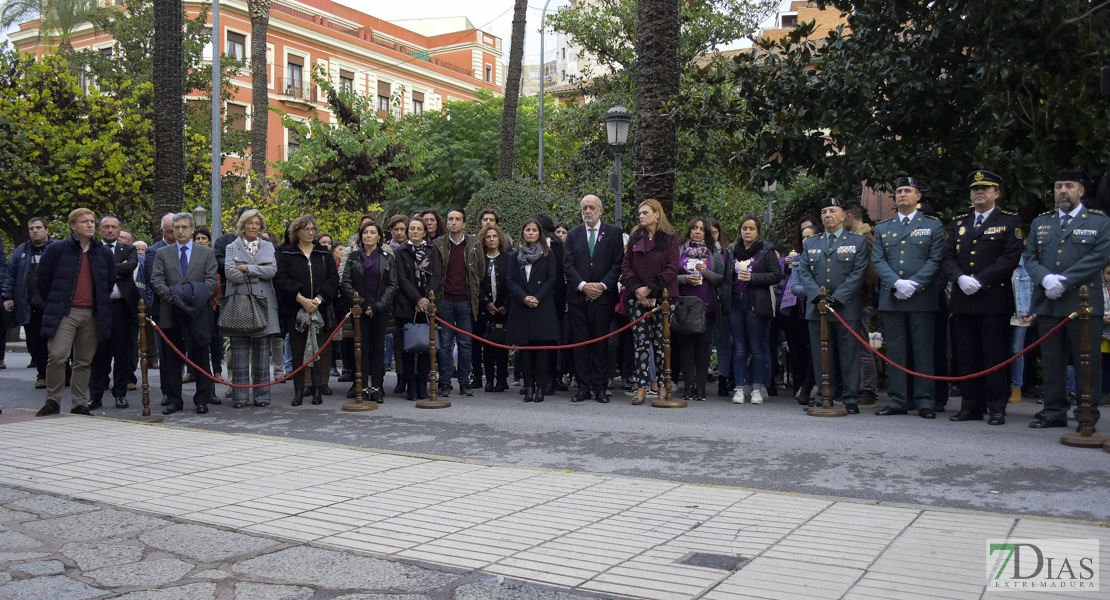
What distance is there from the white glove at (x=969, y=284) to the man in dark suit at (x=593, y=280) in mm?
3514

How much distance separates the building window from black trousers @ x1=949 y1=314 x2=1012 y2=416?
1695 inches

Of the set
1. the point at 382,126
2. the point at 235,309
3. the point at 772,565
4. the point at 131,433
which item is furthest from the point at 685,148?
the point at 772,565

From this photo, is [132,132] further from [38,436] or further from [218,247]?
[38,436]

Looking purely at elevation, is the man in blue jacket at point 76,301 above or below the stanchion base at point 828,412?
above

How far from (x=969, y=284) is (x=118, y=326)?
8.78 metres

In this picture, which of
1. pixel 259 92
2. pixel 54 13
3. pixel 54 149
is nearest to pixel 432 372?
pixel 54 149

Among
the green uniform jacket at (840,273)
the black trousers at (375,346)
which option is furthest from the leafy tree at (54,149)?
the green uniform jacket at (840,273)

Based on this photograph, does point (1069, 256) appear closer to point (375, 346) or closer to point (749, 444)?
point (749, 444)

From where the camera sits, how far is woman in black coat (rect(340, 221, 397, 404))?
10.7m

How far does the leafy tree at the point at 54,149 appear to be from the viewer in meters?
24.6

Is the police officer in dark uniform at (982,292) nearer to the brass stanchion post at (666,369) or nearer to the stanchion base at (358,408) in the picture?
the brass stanchion post at (666,369)

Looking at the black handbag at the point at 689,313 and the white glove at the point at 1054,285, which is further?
the black handbag at the point at 689,313

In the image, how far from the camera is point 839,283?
9688 mm

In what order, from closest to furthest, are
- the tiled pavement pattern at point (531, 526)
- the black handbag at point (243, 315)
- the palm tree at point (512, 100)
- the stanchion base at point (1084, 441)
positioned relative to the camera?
the tiled pavement pattern at point (531, 526) < the stanchion base at point (1084, 441) < the black handbag at point (243, 315) < the palm tree at point (512, 100)
